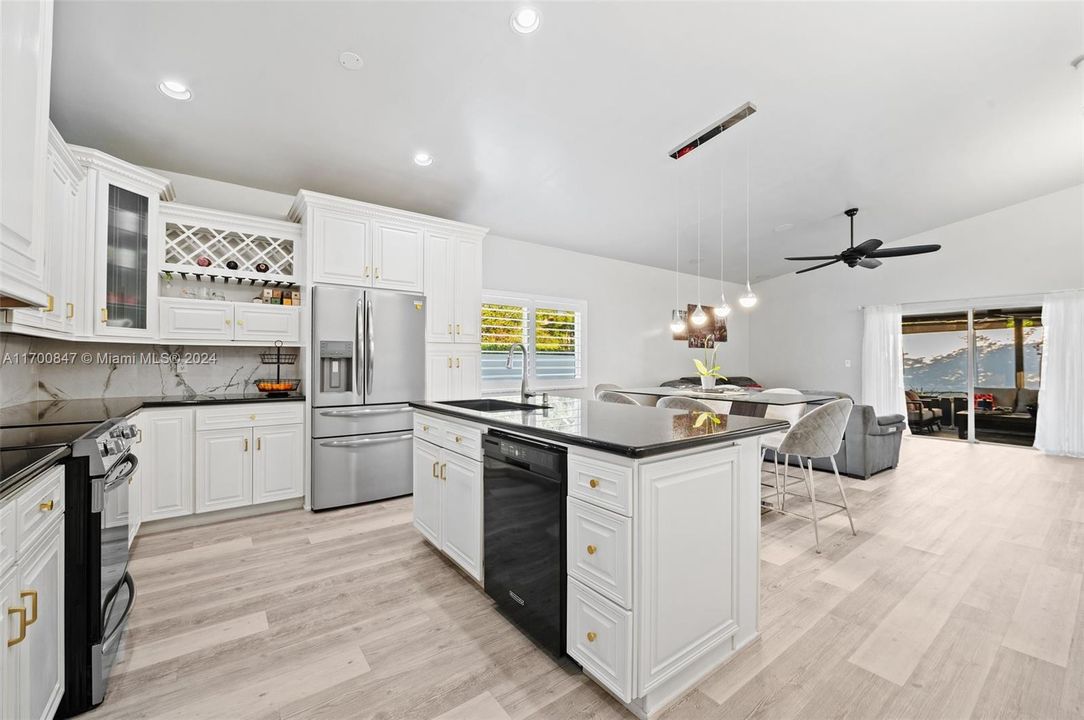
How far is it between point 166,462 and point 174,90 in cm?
242

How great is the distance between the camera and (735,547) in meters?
1.70

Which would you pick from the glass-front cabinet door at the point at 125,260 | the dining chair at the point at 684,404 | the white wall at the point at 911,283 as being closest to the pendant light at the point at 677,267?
the dining chair at the point at 684,404

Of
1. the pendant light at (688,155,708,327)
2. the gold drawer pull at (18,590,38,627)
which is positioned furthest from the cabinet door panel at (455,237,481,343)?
the gold drawer pull at (18,590,38,627)

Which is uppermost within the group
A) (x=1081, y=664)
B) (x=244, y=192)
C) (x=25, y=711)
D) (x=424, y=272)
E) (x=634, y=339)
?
(x=244, y=192)

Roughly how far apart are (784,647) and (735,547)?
0.55 metres

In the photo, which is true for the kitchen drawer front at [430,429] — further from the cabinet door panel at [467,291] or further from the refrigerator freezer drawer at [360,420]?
the cabinet door panel at [467,291]

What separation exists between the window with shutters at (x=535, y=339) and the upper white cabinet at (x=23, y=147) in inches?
152

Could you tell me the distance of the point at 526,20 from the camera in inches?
91.7

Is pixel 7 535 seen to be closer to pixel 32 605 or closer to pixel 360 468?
pixel 32 605

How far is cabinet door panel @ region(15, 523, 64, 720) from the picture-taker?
114 centimetres

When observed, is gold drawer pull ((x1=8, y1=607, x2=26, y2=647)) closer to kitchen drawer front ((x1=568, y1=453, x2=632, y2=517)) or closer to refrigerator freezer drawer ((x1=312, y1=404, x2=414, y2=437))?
kitchen drawer front ((x1=568, y1=453, x2=632, y2=517))

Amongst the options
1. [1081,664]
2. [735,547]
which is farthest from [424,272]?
[1081,664]

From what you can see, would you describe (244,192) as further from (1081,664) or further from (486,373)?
(1081,664)

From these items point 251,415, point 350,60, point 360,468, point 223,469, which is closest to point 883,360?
point 360,468
